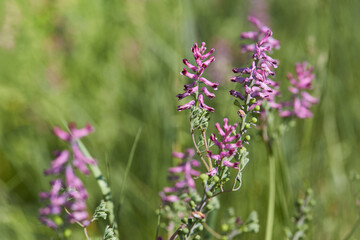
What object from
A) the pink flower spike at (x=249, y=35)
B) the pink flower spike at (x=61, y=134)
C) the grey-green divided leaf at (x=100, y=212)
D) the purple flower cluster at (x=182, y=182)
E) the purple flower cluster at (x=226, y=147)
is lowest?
the grey-green divided leaf at (x=100, y=212)

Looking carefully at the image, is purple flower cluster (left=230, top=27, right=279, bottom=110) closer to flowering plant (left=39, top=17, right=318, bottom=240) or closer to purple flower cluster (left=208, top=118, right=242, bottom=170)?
flowering plant (left=39, top=17, right=318, bottom=240)

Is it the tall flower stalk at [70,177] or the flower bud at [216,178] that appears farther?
the tall flower stalk at [70,177]

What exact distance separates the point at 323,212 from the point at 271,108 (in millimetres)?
1062

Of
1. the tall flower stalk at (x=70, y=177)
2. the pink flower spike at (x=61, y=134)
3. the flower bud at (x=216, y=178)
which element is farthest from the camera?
the pink flower spike at (x=61, y=134)

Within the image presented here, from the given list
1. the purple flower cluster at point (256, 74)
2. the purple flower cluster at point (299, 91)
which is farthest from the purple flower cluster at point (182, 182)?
the purple flower cluster at point (256, 74)

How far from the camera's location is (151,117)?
116 inches

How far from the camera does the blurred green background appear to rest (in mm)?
2441

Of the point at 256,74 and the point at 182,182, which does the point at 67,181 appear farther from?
the point at 256,74

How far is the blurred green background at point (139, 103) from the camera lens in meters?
2.44

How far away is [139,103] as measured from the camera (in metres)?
3.32

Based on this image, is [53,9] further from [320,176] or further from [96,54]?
[320,176]

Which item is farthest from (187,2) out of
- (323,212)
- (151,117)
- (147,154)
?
(323,212)

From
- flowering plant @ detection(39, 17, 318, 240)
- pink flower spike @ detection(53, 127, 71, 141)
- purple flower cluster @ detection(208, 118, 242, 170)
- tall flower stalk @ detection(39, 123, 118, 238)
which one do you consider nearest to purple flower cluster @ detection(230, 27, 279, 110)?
flowering plant @ detection(39, 17, 318, 240)

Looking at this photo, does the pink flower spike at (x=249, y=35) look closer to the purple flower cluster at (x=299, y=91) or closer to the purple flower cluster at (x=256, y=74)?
the purple flower cluster at (x=299, y=91)
